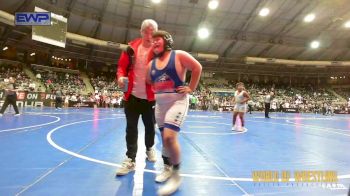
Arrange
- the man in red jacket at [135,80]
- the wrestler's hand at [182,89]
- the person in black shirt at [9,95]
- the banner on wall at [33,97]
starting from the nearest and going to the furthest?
the wrestler's hand at [182,89] < the man in red jacket at [135,80] < the person in black shirt at [9,95] < the banner on wall at [33,97]

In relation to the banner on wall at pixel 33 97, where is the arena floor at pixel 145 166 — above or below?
below

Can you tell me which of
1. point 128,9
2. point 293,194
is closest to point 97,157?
point 293,194

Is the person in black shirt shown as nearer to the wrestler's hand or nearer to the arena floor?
the arena floor

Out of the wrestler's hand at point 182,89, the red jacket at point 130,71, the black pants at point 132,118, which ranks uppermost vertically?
the red jacket at point 130,71

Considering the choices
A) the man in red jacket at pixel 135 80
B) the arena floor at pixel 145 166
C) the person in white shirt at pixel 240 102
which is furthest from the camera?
the person in white shirt at pixel 240 102

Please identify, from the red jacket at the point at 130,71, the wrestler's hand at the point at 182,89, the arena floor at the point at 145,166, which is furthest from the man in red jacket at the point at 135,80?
the wrestler's hand at the point at 182,89

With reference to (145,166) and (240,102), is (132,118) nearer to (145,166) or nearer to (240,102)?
(145,166)

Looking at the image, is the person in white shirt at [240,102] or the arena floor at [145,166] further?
the person in white shirt at [240,102]

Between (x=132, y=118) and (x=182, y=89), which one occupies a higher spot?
(x=182, y=89)

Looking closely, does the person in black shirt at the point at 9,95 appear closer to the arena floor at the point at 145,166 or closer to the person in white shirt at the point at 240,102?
A: the arena floor at the point at 145,166

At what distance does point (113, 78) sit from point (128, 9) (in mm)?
12513

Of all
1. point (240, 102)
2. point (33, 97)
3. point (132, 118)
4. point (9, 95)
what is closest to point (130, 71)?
point (132, 118)

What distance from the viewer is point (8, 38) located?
26.7m

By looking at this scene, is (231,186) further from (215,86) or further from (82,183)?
(215,86)
